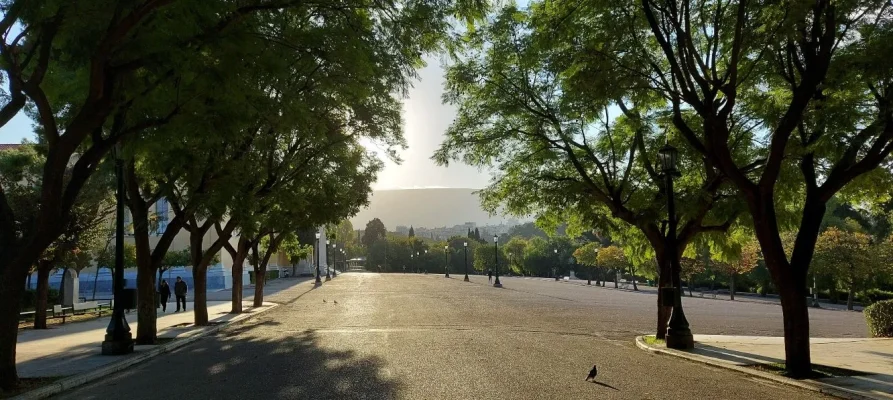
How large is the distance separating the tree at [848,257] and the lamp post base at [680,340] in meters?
31.1

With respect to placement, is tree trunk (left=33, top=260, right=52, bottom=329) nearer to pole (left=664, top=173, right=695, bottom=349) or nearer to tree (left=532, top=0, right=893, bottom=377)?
tree (left=532, top=0, right=893, bottom=377)

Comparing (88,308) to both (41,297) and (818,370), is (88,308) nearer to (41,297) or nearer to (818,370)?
(41,297)

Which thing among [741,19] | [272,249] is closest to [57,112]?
[741,19]

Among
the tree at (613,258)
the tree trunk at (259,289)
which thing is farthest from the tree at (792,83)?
the tree at (613,258)

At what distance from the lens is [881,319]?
1800cm

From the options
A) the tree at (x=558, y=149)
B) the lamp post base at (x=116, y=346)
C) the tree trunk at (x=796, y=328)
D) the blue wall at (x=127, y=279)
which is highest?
the tree at (x=558, y=149)

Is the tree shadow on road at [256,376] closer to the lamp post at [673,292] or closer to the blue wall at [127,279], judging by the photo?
the lamp post at [673,292]

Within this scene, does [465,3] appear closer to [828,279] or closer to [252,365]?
[252,365]

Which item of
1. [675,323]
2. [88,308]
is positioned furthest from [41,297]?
[675,323]

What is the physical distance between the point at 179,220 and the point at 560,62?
11.3 m

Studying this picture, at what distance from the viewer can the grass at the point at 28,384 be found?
31.7 feet

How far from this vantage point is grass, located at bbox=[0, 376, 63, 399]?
31.7ft

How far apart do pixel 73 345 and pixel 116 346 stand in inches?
136

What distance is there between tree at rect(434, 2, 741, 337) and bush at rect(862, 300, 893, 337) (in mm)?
6269
